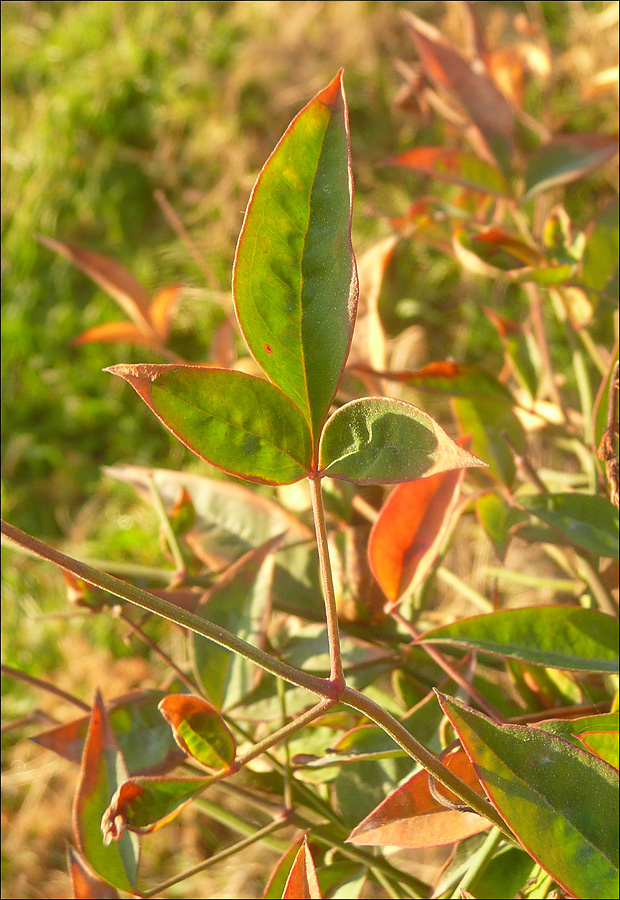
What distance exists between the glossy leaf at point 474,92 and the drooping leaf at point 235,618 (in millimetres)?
362

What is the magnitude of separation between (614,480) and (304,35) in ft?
5.59

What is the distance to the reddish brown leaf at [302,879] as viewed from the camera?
1.16ft

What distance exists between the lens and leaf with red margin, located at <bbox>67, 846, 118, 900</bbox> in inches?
18.6

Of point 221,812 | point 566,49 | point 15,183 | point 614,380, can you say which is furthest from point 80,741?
point 15,183

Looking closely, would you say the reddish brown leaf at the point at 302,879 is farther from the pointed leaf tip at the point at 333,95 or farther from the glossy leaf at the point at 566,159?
the glossy leaf at the point at 566,159

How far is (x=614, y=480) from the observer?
415mm

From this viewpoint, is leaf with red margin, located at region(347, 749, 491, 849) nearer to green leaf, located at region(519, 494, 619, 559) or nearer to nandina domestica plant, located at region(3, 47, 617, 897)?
nandina domestica plant, located at region(3, 47, 617, 897)

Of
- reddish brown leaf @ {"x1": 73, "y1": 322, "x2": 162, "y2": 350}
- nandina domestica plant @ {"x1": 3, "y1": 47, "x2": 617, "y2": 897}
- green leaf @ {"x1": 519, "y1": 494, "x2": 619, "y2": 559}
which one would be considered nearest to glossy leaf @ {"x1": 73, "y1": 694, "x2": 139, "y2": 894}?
nandina domestica plant @ {"x1": 3, "y1": 47, "x2": 617, "y2": 897}

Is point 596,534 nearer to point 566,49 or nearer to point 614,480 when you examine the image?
point 614,480

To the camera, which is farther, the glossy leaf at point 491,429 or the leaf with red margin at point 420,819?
the glossy leaf at point 491,429

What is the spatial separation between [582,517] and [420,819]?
199 millimetres

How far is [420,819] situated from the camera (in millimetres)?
388

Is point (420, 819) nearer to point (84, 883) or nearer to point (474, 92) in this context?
point (84, 883)

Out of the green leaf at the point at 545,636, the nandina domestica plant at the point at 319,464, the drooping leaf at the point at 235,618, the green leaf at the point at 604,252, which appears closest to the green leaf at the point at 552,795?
the nandina domestica plant at the point at 319,464
